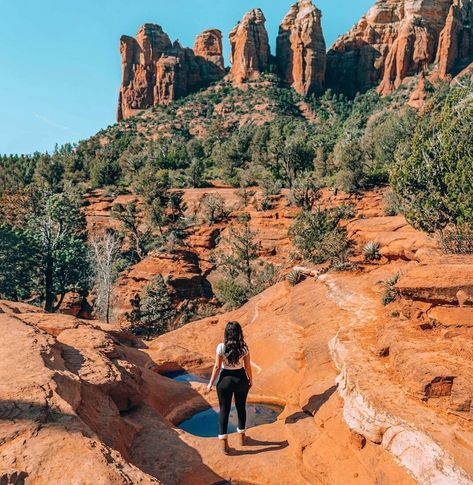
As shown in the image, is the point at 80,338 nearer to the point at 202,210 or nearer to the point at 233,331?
the point at 233,331

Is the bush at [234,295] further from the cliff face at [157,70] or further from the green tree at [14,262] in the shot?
the cliff face at [157,70]

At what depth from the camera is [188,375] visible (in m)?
13.2

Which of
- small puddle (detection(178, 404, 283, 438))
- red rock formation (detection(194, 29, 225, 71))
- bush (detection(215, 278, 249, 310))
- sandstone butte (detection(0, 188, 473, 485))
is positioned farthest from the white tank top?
red rock formation (detection(194, 29, 225, 71))

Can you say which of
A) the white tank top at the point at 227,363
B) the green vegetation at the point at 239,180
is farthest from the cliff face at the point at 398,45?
the white tank top at the point at 227,363

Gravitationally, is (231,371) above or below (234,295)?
above

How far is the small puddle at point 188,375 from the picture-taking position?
12.9 m

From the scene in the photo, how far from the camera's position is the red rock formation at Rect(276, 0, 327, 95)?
323 feet

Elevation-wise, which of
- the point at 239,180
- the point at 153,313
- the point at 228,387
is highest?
the point at 239,180

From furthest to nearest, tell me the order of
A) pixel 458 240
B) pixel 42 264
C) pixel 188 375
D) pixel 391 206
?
1. pixel 391 206
2. pixel 42 264
3. pixel 188 375
4. pixel 458 240

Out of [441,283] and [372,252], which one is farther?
[372,252]

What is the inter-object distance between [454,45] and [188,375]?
10291 cm

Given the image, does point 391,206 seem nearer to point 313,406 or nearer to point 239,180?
point 313,406

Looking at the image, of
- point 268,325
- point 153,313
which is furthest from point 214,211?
point 268,325

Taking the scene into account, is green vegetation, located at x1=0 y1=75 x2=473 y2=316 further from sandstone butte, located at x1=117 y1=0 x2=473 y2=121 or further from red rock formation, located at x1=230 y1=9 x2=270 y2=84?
sandstone butte, located at x1=117 y1=0 x2=473 y2=121
